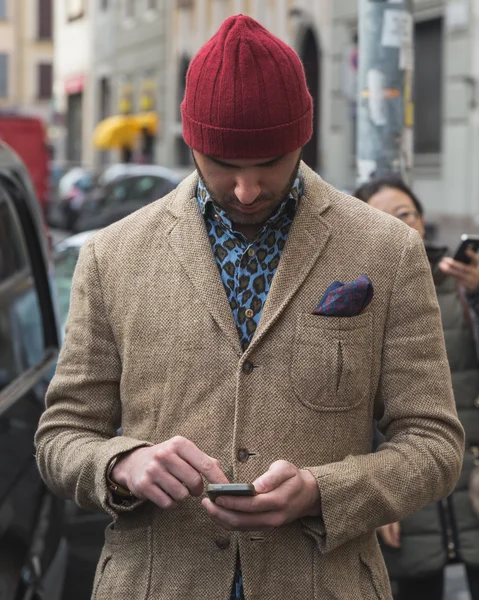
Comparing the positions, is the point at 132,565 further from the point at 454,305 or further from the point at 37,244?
the point at 37,244

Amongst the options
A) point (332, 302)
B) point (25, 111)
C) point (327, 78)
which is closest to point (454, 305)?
point (332, 302)

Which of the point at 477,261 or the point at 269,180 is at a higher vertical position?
the point at 269,180

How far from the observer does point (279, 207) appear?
2412 millimetres

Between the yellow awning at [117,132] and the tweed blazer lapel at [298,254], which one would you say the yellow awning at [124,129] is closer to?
the yellow awning at [117,132]

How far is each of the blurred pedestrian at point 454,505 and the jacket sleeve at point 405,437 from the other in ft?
6.24

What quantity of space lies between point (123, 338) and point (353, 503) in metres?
0.52

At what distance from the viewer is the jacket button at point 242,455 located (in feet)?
7.67

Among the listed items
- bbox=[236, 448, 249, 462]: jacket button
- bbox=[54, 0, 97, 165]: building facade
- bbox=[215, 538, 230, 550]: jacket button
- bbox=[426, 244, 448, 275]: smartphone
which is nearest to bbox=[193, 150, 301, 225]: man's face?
bbox=[236, 448, 249, 462]: jacket button

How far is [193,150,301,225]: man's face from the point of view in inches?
91.0

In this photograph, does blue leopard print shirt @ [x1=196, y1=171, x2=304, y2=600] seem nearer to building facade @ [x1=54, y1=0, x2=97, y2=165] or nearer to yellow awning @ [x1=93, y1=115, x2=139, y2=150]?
yellow awning @ [x1=93, y1=115, x2=139, y2=150]

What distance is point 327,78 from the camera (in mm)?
22719

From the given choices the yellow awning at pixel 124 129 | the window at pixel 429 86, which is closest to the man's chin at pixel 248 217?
the window at pixel 429 86

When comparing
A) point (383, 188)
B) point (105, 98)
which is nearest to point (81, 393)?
point (383, 188)

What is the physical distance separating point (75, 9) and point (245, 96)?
140 ft
